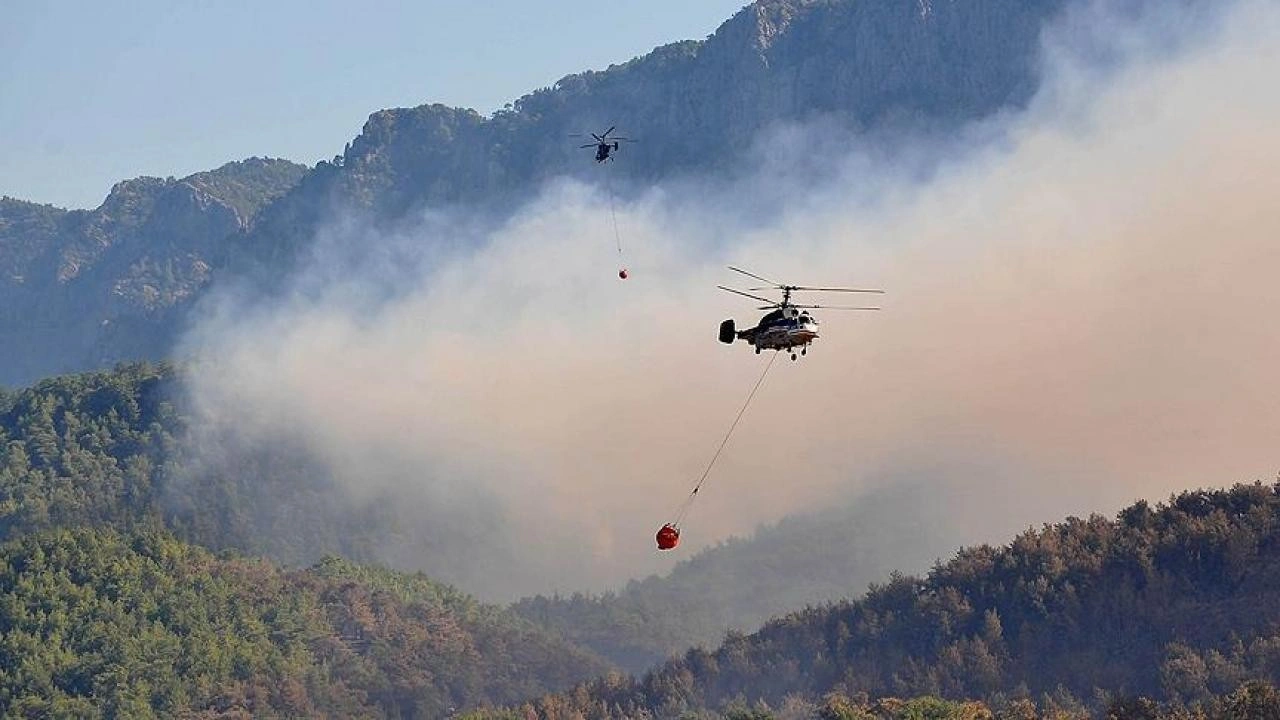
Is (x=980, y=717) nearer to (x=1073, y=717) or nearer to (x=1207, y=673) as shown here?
(x=1073, y=717)

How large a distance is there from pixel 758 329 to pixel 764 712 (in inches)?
3446

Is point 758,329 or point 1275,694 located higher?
point 758,329

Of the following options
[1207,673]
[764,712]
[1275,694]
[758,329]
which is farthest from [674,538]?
[1207,673]

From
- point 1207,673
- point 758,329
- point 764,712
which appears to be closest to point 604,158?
point 758,329

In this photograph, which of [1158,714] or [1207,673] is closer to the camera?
[1158,714]

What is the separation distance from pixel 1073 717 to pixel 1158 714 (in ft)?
66.2

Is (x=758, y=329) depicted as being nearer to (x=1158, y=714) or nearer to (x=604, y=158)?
(x=604, y=158)

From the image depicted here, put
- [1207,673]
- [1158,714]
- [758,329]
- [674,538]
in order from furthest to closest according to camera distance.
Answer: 1. [1207,673]
2. [1158,714]
3. [758,329]
4. [674,538]

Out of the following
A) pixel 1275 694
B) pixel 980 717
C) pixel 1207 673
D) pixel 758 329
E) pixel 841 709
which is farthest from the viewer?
pixel 1207 673

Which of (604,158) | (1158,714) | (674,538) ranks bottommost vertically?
(1158,714)

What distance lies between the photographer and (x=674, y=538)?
349ft

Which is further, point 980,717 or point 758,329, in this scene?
point 980,717

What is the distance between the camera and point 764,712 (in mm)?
195750

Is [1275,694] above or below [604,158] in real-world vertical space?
below
